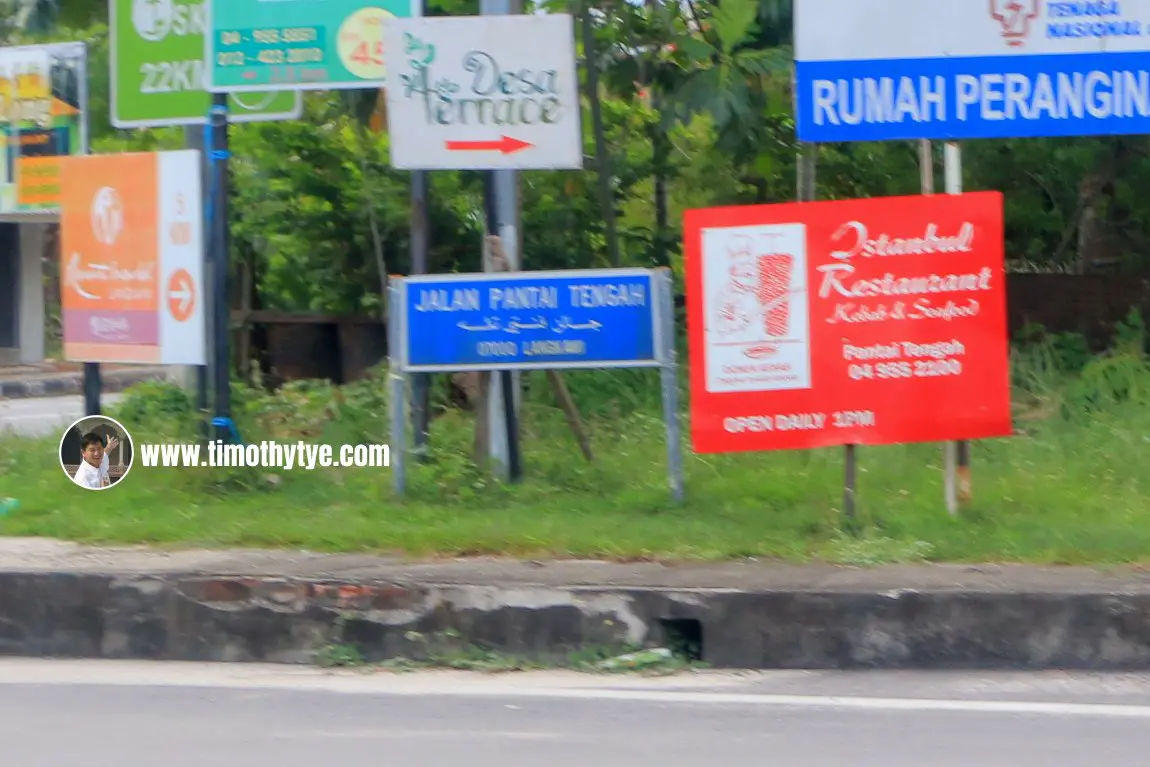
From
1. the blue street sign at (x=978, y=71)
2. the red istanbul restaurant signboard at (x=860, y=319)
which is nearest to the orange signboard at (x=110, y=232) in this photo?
the red istanbul restaurant signboard at (x=860, y=319)

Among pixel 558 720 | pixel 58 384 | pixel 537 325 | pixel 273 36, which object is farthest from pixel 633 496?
pixel 58 384

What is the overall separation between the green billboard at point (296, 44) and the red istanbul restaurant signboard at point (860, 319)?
2728 mm

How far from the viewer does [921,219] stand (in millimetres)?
6965

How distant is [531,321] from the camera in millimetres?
7660

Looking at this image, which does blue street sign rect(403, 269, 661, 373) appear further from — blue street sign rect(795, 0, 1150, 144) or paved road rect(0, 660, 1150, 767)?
paved road rect(0, 660, 1150, 767)

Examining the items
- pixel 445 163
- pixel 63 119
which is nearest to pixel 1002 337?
pixel 445 163

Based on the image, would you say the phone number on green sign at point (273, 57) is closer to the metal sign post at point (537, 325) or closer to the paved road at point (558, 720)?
the metal sign post at point (537, 325)

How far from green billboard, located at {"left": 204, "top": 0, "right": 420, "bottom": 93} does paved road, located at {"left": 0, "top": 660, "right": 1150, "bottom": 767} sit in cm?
372

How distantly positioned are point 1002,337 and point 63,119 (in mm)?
13627

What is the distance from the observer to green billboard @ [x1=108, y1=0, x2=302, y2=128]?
1001 centimetres

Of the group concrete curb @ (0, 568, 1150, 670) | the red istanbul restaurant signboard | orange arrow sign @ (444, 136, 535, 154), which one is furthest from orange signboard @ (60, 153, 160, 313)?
the red istanbul restaurant signboard

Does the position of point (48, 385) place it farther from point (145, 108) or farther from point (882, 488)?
point (882, 488)
